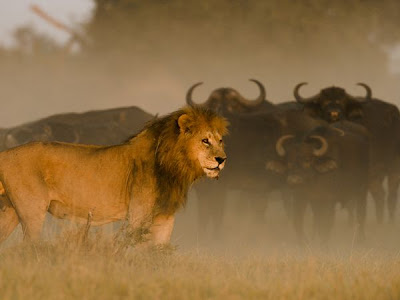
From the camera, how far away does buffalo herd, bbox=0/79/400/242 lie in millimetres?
12891

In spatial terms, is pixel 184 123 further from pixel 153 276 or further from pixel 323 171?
pixel 323 171

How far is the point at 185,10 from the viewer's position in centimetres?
4328

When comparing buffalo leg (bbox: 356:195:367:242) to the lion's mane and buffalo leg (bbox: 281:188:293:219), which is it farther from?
the lion's mane

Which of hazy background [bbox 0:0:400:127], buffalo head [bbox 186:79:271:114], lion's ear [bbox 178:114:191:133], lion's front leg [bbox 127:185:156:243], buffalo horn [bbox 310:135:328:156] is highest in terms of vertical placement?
hazy background [bbox 0:0:400:127]

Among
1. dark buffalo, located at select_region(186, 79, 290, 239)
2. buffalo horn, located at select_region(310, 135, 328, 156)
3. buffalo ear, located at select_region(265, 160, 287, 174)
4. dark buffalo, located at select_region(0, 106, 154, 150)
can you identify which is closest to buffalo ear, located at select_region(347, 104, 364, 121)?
dark buffalo, located at select_region(186, 79, 290, 239)

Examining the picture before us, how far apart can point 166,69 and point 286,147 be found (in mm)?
29150

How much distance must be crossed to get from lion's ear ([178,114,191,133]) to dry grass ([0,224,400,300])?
1.04 metres

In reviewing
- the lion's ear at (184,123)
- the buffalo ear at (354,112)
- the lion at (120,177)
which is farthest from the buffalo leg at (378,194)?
the lion's ear at (184,123)

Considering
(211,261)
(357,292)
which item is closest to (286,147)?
(211,261)

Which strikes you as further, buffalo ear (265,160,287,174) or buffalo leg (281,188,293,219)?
buffalo leg (281,188,293,219)

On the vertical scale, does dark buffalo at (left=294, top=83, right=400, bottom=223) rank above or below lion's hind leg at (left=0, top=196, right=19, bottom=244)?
above

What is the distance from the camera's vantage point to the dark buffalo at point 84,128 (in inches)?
602

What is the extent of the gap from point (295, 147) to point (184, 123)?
6.96m

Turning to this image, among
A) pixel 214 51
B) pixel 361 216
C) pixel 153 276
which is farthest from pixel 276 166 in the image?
pixel 214 51
